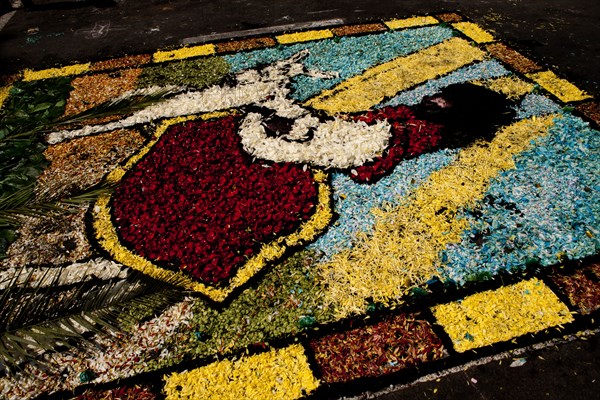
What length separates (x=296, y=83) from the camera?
5680 millimetres

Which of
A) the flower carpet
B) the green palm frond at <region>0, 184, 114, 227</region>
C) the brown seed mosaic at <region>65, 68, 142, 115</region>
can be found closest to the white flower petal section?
the flower carpet

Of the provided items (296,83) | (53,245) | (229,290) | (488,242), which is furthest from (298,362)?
(296,83)

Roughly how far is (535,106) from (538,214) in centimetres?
195

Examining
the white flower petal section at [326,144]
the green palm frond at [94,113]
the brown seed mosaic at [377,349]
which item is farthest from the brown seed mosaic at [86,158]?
the brown seed mosaic at [377,349]

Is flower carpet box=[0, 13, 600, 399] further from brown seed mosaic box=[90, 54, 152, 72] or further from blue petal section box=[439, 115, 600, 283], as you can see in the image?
brown seed mosaic box=[90, 54, 152, 72]

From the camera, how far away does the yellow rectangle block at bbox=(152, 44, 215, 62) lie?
6.56 metres

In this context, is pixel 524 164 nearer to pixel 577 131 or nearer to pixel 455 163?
pixel 455 163

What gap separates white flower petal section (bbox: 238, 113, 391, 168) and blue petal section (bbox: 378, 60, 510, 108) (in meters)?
0.70

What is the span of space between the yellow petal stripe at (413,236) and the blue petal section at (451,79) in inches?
46.2

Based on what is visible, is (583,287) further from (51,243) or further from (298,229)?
(51,243)

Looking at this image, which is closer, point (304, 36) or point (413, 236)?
point (413, 236)

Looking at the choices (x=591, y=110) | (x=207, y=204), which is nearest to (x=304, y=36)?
(x=207, y=204)

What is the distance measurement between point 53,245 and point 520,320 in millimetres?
4127

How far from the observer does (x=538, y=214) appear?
371cm
